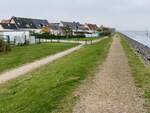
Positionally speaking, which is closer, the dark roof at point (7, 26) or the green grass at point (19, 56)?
the green grass at point (19, 56)

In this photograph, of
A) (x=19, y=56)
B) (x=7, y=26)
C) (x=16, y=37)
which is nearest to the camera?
(x=19, y=56)

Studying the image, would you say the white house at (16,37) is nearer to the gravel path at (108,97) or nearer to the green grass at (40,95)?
the green grass at (40,95)

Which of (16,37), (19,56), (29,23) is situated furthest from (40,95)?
(29,23)

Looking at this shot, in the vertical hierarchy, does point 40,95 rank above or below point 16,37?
below

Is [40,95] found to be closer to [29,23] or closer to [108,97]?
[108,97]

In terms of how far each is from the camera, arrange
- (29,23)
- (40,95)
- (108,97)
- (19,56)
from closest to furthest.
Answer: (108,97), (40,95), (19,56), (29,23)

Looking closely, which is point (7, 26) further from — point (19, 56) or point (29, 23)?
point (19, 56)

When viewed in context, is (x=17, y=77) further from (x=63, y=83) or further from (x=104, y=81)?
(x=104, y=81)

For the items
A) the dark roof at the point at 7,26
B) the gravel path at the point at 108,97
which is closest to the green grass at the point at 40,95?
the gravel path at the point at 108,97

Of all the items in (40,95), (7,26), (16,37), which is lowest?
(40,95)

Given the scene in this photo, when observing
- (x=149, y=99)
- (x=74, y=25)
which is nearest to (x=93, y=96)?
Result: (x=149, y=99)

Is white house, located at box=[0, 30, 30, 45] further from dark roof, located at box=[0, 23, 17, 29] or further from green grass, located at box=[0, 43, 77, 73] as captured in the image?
dark roof, located at box=[0, 23, 17, 29]

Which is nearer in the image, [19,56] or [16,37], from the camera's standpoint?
[19,56]

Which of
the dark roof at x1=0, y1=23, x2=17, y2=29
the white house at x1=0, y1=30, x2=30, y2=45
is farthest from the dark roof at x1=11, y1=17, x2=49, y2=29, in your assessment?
the white house at x1=0, y1=30, x2=30, y2=45
